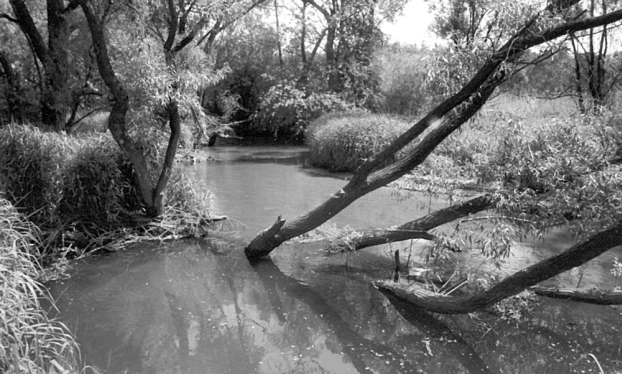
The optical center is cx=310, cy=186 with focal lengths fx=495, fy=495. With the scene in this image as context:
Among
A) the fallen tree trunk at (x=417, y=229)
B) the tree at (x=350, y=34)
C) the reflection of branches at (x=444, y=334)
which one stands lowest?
the reflection of branches at (x=444, y=334)

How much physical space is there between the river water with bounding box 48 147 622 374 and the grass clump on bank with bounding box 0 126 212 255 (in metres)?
0.47

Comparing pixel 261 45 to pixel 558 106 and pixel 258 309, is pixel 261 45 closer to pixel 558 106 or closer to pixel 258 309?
pixel 558 106

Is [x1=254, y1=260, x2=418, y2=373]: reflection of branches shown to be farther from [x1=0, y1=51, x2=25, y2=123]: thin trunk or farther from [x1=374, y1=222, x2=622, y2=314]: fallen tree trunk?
[x1=0, y1=51, x2=25, y2=123]: thin trunk

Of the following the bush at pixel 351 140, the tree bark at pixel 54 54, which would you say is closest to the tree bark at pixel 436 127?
the tree bark at pixel 54 54

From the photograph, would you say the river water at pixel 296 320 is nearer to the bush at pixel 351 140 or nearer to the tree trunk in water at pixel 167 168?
the tree trunk in water at pixel 167 168

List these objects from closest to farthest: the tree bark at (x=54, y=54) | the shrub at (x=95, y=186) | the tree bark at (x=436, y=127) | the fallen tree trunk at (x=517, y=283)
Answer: the fallen tree trunk at (x=517, y=283), the tree bark at (x=436, y=127), the shrub at (x=95, y=186), the tree bark at (x=54, y=54)

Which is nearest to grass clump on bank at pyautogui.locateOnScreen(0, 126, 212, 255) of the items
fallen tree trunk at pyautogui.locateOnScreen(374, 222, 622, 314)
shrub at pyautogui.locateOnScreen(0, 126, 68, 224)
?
shrub at pyautogui.locateOnScreen(0, 126, 68, 224)

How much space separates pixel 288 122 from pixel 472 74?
52.0ft

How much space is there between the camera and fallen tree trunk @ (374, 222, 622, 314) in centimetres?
377

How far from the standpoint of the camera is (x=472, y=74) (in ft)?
16.8

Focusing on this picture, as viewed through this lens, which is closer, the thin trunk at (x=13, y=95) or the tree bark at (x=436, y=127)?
the tree bark at (x=436, y=127)

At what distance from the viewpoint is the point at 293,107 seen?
19.9 m

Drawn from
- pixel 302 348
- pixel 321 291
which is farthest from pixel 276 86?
pixel 302 348

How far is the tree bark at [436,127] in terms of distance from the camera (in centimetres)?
446
